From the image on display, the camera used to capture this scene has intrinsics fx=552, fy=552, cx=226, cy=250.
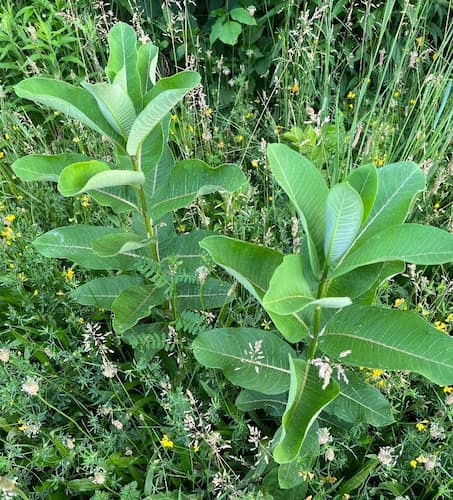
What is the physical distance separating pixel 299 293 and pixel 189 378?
0.83m

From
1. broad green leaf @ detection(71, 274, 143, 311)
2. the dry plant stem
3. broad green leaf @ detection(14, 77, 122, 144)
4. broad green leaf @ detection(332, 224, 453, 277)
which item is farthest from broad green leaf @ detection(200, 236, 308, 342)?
broad green leaf @ detection(71, 274, 143, 311)

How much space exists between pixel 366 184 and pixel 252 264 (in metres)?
0.36

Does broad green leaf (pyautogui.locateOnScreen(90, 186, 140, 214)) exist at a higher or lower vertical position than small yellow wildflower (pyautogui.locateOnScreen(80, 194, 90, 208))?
higher

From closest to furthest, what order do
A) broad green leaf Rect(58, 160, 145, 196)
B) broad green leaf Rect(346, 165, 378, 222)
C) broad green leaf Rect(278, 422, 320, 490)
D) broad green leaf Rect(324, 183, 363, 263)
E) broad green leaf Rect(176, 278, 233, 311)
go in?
1. broad green leaf Rect(324, 183, 363, 263)
2. broad green leaf Rect(346, 165, 378, 222)
3. broad green leaf Rect(58, 160, 145, 196)
4. broad green leaf Rect(278, 422, 320, 490)
5. broad green leaf Rect(176, 278, 233, 311)

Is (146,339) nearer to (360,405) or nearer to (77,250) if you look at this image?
(77,250)

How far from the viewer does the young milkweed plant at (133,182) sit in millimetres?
1392

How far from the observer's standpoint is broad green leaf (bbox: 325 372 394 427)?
1538 millimetres

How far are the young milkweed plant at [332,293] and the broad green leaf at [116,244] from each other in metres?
0.32

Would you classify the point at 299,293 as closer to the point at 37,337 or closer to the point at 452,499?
the point at 452,499

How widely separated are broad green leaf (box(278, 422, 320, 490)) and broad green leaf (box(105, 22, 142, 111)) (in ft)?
3.44

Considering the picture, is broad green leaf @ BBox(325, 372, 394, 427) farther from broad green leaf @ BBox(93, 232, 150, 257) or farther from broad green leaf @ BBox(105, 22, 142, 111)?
broad green leaf @ BBox(105, 22, 142, 111)

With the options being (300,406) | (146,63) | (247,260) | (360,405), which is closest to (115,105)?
(146,63)

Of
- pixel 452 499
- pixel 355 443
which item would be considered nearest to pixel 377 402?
pixel 355 443

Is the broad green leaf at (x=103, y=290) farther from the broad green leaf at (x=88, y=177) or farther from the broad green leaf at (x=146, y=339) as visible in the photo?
the broad green leaf at (x=88, y=177)
